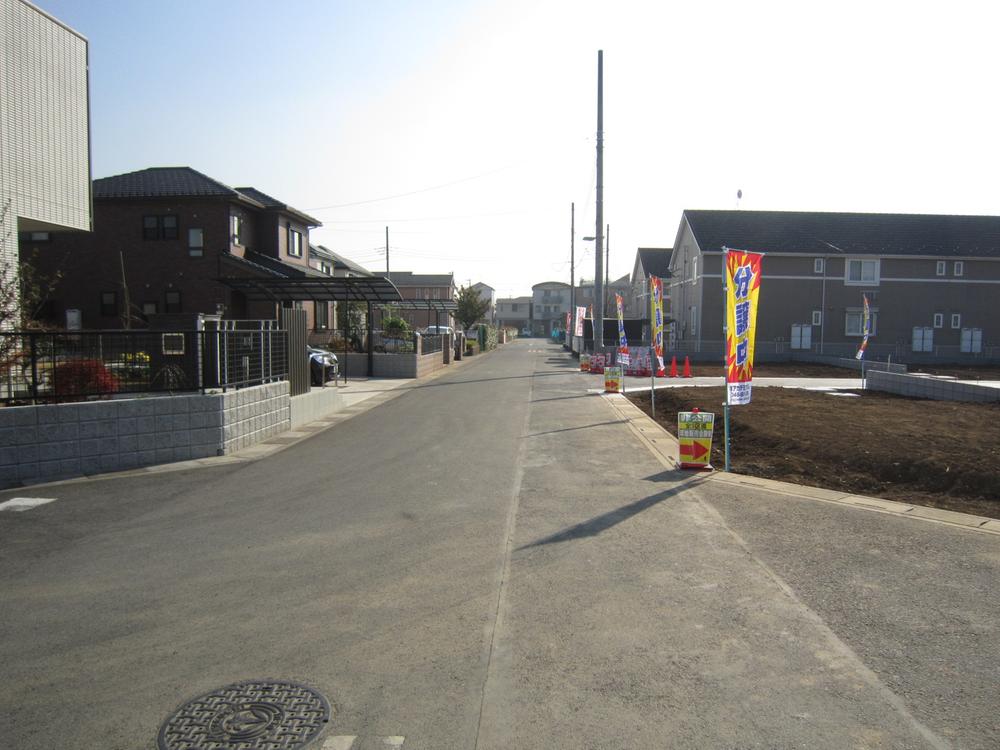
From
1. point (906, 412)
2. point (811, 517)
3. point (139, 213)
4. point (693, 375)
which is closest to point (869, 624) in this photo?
point (811, 517)

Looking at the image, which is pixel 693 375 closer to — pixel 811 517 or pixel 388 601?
pixel 811 517

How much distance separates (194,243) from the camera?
30.2 m

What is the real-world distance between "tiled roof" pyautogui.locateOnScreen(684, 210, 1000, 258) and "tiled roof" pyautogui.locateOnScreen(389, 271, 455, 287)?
154ft

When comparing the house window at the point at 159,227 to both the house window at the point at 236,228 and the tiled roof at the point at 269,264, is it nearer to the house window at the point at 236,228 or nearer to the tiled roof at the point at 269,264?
the house window at the point at 236,228

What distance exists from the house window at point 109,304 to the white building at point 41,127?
15251 mm

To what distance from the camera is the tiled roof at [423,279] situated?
90062mm

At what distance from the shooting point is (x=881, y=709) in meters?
3.72

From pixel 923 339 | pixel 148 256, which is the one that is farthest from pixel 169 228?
pixel 923 339

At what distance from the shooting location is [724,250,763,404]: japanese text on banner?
9.87 metres

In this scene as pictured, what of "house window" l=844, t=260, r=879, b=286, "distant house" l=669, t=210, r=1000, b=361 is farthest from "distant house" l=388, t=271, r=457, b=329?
"house window" l=844, t=260, r=879, b=286

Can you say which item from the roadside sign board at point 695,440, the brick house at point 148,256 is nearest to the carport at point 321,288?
the brick house at point 148,256

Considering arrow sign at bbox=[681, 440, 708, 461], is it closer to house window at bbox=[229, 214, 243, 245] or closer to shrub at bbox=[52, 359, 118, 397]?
shrub at bbox=[52, 359, 118, 397]

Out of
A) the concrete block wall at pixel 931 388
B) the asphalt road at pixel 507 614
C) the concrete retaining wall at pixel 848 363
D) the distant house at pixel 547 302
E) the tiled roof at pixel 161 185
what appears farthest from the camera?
the distant house at pixel 547 302

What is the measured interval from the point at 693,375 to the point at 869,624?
25915 millimetres
